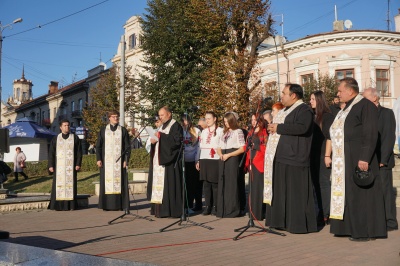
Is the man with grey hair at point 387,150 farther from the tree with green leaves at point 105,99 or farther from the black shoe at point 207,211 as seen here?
the tree with green leaves at point 105,99

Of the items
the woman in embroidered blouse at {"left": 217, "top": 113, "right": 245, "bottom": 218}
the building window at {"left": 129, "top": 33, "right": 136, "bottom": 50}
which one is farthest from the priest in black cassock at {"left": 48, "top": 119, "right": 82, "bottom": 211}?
the building window at {"left": 129, "top": 33, "right": 136, "bottom": 50}

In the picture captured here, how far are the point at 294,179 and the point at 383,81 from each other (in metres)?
33.6

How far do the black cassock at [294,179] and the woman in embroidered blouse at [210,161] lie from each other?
2666 millimetres

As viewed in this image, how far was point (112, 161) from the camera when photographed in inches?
432

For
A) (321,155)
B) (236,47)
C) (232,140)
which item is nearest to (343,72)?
(236,47)

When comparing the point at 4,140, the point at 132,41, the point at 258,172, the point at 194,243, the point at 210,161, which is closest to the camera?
the point at 194,243

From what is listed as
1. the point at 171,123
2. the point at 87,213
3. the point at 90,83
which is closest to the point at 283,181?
the point at 171,123

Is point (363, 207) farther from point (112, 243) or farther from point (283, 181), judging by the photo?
point (112, 243)

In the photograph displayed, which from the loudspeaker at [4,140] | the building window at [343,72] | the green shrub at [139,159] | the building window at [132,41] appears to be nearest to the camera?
the loudspeaker at [4,140]

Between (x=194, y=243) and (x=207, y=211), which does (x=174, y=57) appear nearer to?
(x=207, y=211)

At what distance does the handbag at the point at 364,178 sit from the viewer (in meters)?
6.14

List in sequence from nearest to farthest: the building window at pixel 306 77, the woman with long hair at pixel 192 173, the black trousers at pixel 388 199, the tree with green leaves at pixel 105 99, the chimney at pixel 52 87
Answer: the black trousers at pixel 388 199
the woman with long hair at pixel 192 173
the building window at pixel 306 77
the tree with green leaves at pixel 105 99
the chimney at pixel 52 87

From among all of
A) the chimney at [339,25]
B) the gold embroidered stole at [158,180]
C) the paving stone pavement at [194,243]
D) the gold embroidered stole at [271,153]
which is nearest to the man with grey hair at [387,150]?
the paving stone pavement at [194,243]

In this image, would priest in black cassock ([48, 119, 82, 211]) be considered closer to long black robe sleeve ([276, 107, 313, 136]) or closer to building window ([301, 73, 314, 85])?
long black robe sleeve ([276, 107, 313, 136])
